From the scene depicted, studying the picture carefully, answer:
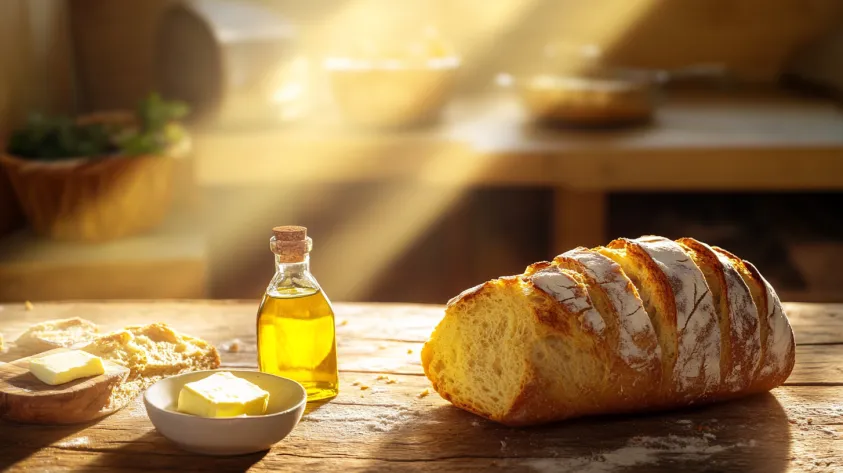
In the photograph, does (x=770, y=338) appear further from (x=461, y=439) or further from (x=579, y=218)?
(x=579, y=218)

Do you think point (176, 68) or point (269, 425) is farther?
point (176, 68)

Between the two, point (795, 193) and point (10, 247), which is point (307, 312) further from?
point (795, 193)

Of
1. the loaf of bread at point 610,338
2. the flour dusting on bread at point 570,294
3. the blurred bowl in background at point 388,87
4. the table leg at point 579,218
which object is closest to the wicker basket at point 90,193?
the blurred bowl in background at point 388,87

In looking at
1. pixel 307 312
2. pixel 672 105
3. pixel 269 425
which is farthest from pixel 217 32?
pixel 269 425

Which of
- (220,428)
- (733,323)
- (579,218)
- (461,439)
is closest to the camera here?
(220,428)

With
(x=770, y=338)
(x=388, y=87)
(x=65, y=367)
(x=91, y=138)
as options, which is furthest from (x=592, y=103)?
(x=65, y=367)

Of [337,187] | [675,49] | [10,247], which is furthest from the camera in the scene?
[675,49]
